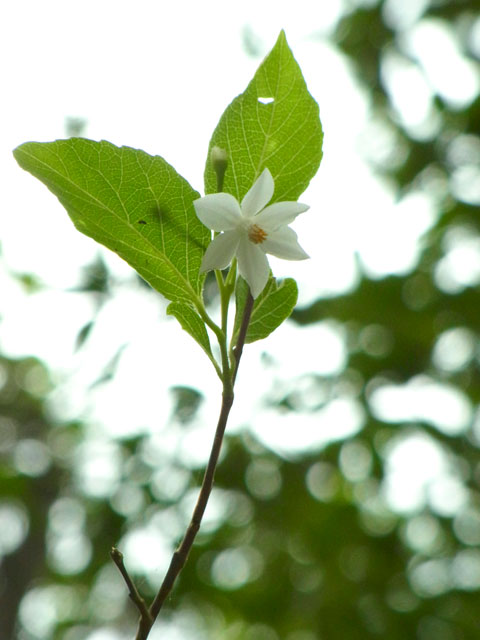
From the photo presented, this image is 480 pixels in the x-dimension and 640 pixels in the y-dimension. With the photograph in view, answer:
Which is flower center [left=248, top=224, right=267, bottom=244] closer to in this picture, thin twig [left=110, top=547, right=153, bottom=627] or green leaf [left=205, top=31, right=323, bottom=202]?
green leaf [left=205, top=31, right=323, bottom=202]

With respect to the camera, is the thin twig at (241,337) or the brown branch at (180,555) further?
the thin twig at (241,337)

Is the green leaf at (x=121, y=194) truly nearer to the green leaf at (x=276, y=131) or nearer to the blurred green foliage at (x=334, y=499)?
the green leaf at (x=276, y=131)

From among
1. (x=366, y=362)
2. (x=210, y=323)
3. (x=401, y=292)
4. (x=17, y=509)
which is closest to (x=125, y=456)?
(x=17, y=509)

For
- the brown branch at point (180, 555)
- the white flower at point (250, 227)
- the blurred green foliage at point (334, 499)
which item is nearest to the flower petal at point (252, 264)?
the white flower at point (250, 227)

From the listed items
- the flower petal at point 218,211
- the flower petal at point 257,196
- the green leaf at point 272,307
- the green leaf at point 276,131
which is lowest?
the green leaf at point 272,307

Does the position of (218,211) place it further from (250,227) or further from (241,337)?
(241,337)

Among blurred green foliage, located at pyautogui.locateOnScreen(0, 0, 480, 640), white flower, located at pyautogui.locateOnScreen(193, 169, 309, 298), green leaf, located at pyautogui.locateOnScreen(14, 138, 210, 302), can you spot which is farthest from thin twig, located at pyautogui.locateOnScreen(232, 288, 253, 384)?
blurred green foliage, located at pyautogui.locateOnScreen(0, 0, 480, 640)

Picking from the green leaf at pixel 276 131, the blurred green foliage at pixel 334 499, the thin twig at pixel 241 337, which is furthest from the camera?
the blurred green foliage at pixel 334 499
